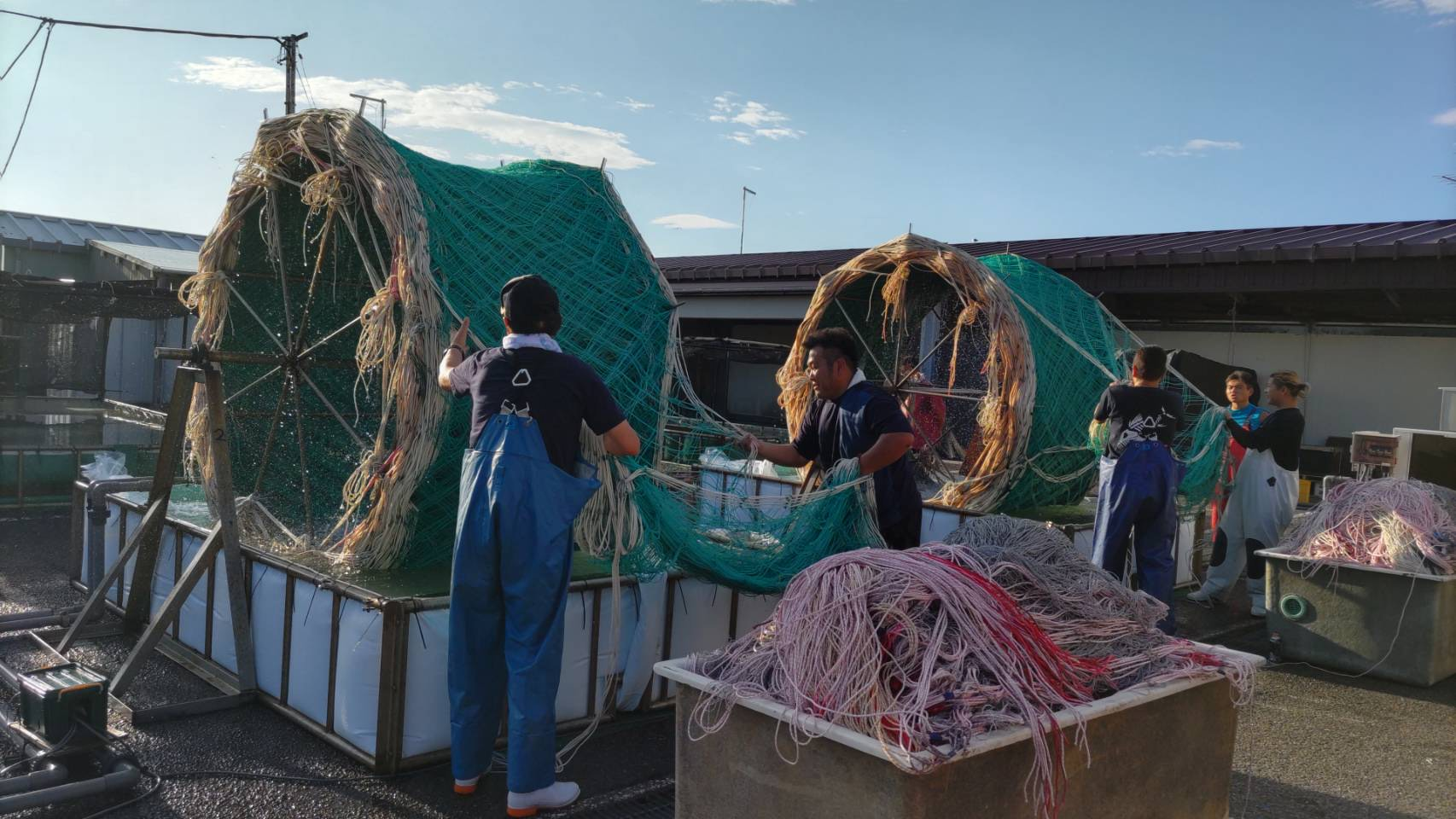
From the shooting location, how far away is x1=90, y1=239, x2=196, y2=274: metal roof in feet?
45.1

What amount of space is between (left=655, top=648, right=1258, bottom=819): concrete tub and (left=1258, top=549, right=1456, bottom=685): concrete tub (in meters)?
2.73

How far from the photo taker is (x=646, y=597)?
175 inches

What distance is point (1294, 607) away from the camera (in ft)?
18.6

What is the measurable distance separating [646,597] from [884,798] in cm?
221

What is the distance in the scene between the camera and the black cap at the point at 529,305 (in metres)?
3.56

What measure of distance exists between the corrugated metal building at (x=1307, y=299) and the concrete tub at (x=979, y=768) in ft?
23.3

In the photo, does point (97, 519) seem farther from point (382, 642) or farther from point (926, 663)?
point (926, 663)

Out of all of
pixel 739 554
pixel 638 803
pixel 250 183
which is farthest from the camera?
pixel 250 183

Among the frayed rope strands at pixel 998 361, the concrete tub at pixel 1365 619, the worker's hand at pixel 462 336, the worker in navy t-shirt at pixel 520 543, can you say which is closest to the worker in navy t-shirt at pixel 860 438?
the worker in navy t-shirt at pixel 520 543

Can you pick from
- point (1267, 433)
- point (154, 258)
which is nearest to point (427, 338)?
point (1267, 433)

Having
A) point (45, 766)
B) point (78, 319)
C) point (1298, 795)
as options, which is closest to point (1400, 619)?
point (1298, 795)

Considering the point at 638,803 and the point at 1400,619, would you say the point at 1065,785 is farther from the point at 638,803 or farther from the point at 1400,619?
the point at 1400,619

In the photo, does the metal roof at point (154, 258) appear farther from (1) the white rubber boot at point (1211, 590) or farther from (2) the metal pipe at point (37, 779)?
(1) the white rubber boot at point (1211, 590)

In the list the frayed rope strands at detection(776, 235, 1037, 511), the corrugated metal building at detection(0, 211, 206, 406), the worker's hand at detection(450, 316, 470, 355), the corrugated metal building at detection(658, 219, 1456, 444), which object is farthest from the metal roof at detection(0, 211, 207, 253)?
the worker's hand at detection(450, 316, 470, 355)
